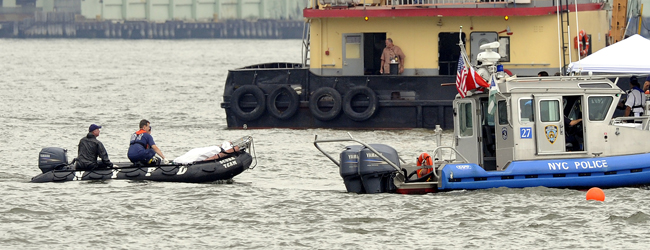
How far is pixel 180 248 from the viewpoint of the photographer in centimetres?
1355

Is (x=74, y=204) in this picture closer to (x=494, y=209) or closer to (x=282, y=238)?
(x=282, y=238)

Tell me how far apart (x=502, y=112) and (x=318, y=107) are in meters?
10.6

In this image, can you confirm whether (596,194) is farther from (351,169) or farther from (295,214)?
(295,214)

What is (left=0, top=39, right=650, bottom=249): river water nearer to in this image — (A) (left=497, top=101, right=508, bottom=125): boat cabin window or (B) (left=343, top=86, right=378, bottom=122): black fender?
(A) (left=497, top=101, right=508, bottom=125): boat cabin window

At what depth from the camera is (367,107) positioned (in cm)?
2575

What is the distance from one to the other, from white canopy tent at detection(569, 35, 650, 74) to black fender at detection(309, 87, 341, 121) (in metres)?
7.13

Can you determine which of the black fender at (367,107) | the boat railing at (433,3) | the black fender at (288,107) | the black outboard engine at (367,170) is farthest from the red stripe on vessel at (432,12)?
the black outboard engine at (367,170)

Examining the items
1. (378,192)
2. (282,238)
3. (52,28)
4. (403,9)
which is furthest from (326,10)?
(52,28)

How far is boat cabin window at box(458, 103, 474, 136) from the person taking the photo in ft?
54.0

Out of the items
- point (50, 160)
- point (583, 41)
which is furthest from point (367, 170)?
point (583, 41)

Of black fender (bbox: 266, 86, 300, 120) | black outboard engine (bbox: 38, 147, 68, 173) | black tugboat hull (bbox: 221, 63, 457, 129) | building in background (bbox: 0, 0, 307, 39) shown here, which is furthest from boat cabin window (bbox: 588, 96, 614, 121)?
building in background (bbox: 0, 0, 307, 39)

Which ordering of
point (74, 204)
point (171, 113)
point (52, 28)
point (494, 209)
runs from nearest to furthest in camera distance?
point (494, 209) < point (74, 204) < point (171, 113) < point (52, 28)

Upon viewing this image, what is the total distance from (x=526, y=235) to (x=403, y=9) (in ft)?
38.9

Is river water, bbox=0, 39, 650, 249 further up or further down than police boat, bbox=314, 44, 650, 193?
further down
